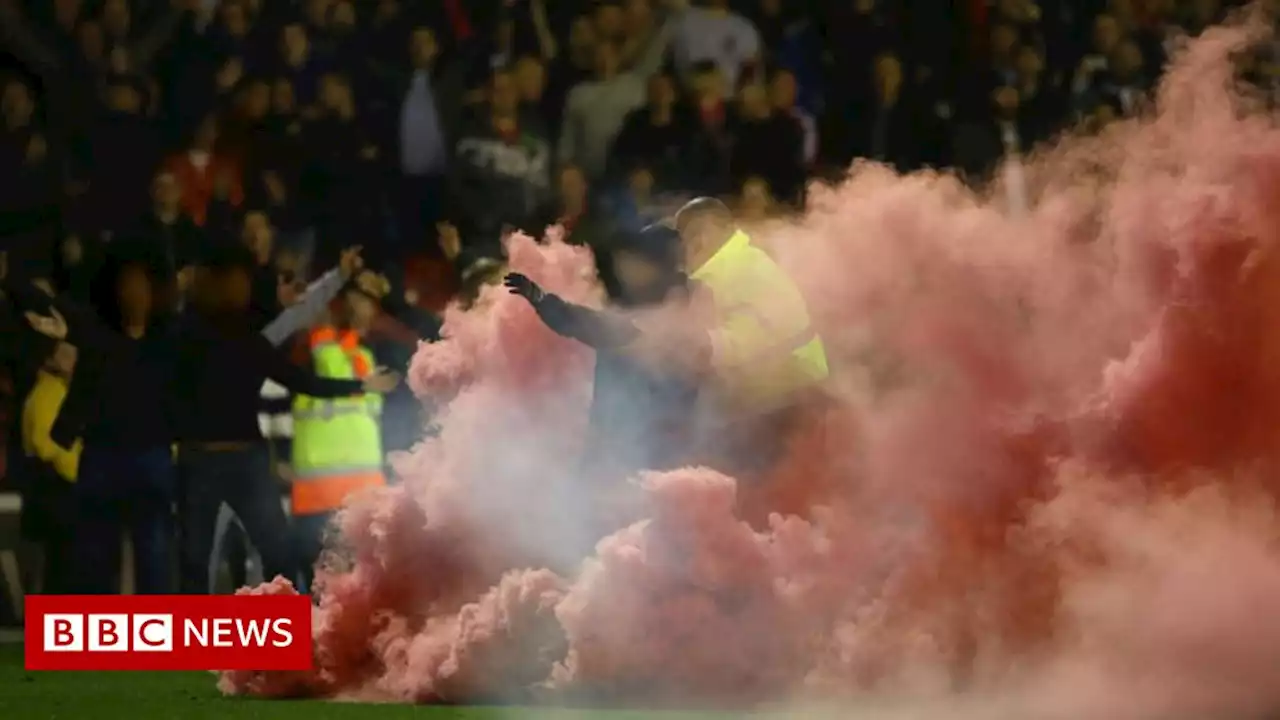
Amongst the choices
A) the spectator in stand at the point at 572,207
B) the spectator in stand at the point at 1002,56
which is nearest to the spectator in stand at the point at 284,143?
the spectator in stand at the point at 572,207

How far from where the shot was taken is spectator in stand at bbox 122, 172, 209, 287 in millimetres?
11609

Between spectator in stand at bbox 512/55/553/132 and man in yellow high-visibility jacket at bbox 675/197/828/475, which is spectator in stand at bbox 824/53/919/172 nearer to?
spectator in stand at bbox 512/55/553/132

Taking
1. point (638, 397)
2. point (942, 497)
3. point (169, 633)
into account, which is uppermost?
point (638, 397)

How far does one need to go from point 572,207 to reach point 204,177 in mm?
2294

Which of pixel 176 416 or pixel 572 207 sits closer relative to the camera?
pixel 176 416

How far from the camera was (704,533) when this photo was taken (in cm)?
747

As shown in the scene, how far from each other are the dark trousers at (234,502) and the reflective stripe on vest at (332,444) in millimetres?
753

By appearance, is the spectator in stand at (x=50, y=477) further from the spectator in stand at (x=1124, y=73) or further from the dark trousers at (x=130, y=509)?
the spectator in stand at (x=1124, y=73)

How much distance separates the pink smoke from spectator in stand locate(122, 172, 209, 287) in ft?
11.6

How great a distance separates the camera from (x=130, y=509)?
10.3m

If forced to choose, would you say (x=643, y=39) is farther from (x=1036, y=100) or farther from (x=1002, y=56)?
(x=1036, y=100)

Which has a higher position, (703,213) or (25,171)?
(25,171)

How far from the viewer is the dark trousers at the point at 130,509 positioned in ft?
33.6

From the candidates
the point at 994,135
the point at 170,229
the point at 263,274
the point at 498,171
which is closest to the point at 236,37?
the point at 170,229
